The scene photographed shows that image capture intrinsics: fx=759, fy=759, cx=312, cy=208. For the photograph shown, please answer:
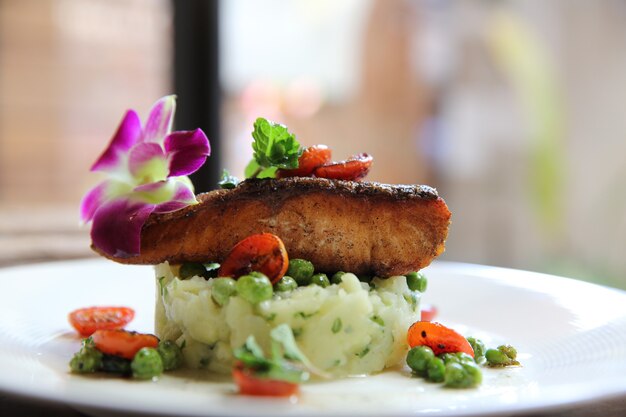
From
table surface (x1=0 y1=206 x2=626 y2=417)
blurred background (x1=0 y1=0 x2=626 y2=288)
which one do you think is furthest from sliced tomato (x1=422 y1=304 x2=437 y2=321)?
blurred background (x1=0 y1=0 x2=626 y2=288)

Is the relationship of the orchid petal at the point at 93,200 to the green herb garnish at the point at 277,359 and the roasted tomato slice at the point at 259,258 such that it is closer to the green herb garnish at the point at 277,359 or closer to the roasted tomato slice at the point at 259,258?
the roasted tomato slice at the point at 259,258

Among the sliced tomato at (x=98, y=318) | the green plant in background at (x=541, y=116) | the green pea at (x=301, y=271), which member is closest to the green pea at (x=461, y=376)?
the green pea at (x=301, y=271)

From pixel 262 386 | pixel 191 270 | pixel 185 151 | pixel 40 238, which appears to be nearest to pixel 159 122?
pixel 185 151

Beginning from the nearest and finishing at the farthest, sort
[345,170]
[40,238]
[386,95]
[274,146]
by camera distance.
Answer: [274,146], [345,170], [40,238], [386,95]

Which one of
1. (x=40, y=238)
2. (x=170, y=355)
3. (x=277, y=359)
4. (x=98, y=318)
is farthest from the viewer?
(x=40, y=238)

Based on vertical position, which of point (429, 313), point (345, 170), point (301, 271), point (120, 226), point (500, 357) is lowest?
point (429, 313)

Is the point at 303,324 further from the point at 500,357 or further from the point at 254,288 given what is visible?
the point at 500,357

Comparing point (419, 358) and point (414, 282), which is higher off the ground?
point (414, 282)

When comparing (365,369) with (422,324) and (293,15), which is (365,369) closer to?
(422,324)
